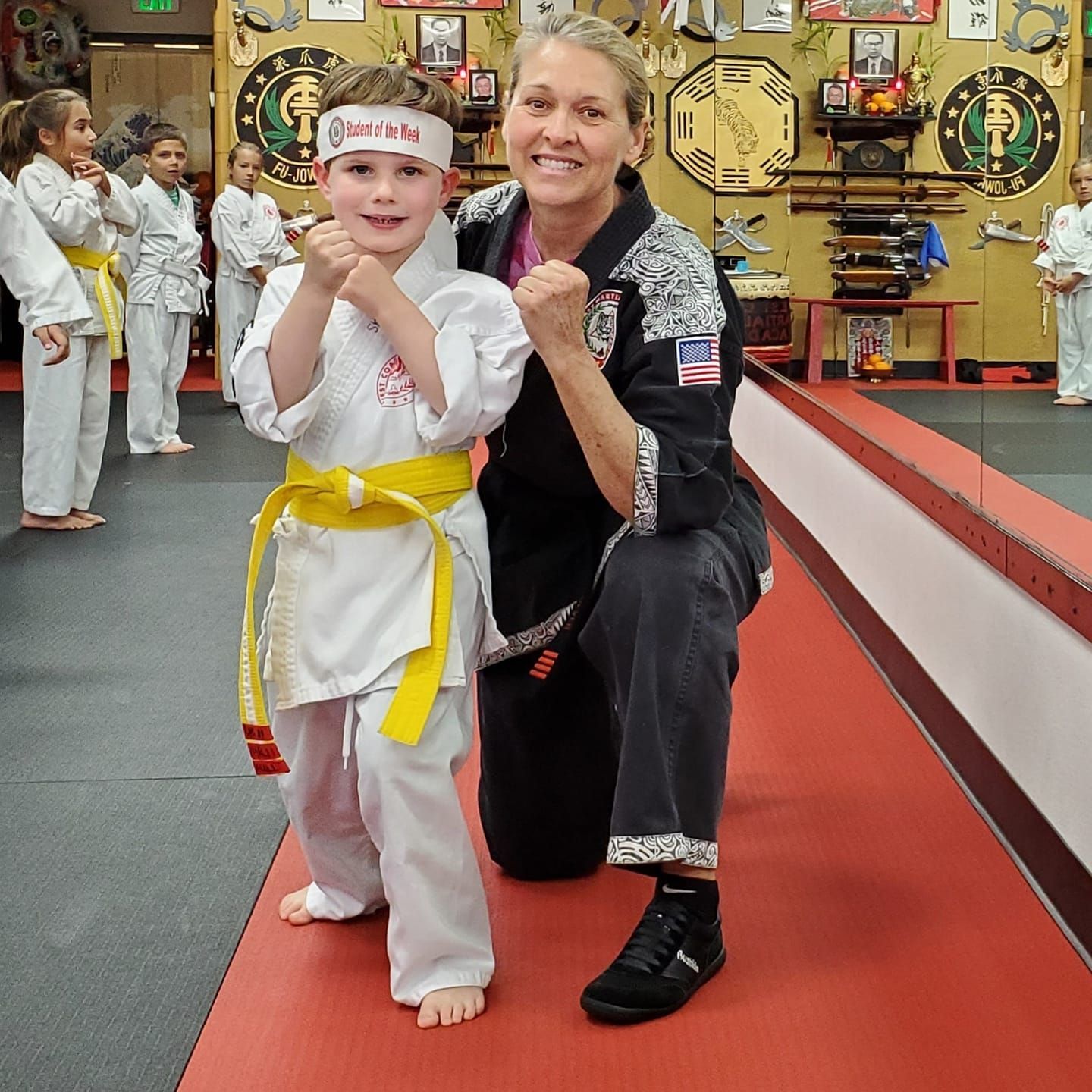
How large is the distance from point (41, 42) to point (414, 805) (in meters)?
Answer: 12.6

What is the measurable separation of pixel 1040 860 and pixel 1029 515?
0.59 m

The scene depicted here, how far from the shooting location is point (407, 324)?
1849mm

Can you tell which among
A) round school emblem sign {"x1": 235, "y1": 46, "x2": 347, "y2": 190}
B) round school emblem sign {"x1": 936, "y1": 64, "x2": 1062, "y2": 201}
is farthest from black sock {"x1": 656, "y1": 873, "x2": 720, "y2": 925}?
round school emblem sign {"x1": 235, "y1": 46, "x2": 347, "y2": 190}

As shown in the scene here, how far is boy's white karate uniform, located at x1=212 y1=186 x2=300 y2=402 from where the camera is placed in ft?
29.9

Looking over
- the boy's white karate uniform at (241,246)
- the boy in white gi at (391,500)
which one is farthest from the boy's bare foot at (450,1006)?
the boy's white karate uniform at (241,246)

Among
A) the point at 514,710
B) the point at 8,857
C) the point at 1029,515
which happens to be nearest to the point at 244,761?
the point at 8,857

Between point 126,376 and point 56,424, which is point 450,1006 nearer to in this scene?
point 56,424

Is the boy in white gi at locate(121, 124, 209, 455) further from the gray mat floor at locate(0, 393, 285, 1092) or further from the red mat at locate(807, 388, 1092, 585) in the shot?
the red mat at locate(807, 388, 1092, 585)

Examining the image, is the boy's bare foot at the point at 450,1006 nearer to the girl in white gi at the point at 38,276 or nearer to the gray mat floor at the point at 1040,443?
the gray mat floor at the point at 1040,443

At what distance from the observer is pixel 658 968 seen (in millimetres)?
1936

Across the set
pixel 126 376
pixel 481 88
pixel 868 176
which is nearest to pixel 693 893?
pixel 868 176

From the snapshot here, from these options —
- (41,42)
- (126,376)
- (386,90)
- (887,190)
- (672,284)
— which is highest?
(41,42)

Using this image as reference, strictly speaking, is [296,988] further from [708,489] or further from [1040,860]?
[1040,860]

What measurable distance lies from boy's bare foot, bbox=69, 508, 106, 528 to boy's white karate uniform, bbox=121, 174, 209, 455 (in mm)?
1886
